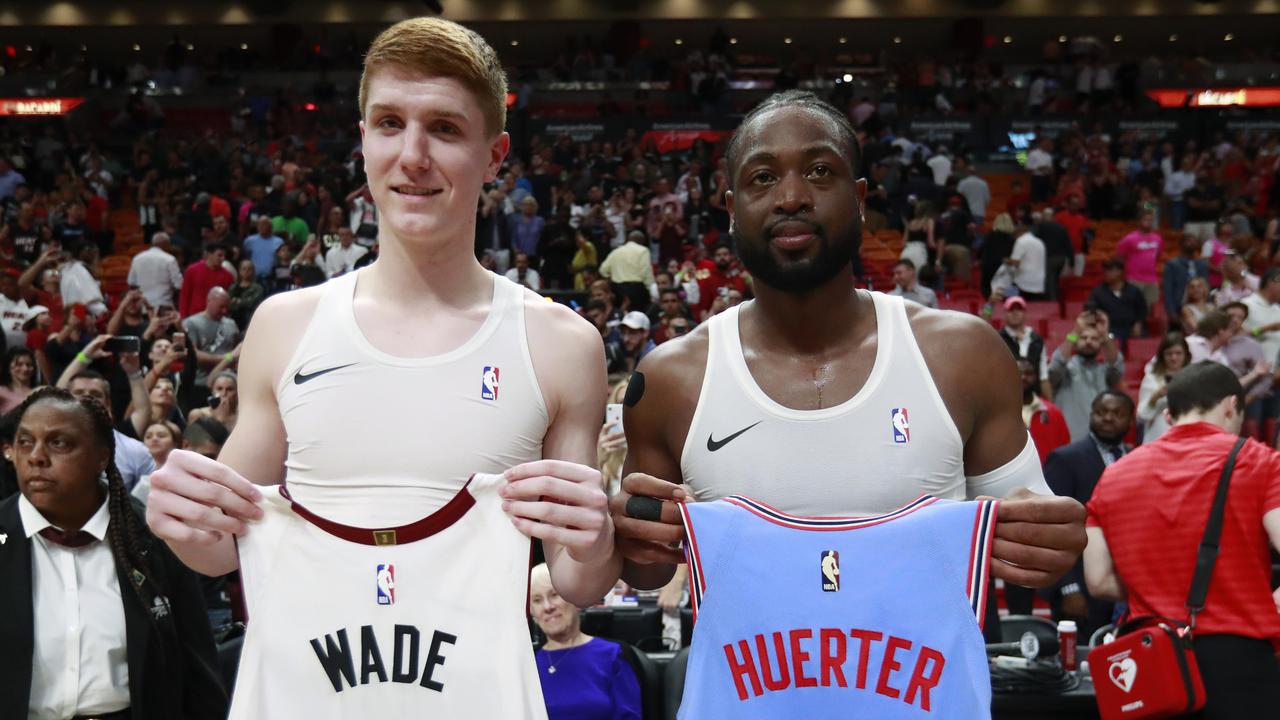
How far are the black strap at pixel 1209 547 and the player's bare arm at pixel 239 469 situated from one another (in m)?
3.53

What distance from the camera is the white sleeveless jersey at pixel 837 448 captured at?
2.67 meters

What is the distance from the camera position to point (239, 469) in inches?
103

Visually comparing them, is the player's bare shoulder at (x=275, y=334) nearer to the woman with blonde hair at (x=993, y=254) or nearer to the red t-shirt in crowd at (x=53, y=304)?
the red t-shirt in crowd at (x=53, y=304)

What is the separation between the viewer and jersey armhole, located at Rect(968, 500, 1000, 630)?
250cm

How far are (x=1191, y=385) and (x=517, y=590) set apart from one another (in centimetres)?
362

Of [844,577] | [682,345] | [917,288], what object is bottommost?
[844,577]

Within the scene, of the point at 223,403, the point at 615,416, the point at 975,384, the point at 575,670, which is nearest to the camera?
the point at 975,384

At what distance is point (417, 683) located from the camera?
244 cm

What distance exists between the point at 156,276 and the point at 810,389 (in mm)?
13054

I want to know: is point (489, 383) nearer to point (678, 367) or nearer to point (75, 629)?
point (678, 367)

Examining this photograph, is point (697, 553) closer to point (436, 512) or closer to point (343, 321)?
point (436, 512)

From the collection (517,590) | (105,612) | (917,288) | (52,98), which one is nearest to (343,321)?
(517,590)

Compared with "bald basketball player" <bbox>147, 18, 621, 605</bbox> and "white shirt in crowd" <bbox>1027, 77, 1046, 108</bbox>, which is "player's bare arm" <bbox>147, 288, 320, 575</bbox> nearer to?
"bald basketball player" <bbox>147, 18, 621, 605</bbox>

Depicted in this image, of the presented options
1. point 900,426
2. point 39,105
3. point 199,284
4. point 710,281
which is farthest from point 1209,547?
point 39,105
